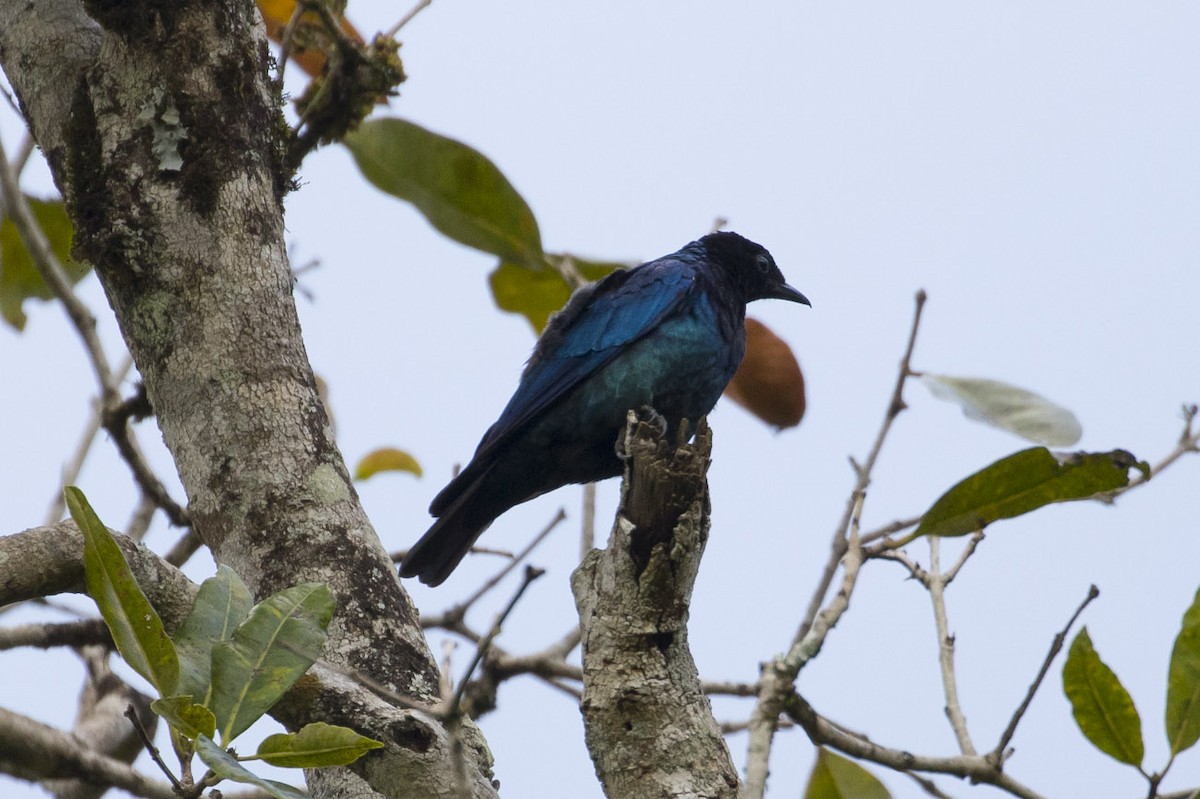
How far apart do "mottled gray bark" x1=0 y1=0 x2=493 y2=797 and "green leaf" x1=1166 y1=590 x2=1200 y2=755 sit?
144 centimetres

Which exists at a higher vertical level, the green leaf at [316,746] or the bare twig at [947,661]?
the bare twig at [947,661]

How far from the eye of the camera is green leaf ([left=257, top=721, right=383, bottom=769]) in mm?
2254

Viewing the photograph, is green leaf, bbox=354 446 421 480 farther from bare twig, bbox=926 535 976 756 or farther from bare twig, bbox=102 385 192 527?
bare twig, bbox=926 535 976 756

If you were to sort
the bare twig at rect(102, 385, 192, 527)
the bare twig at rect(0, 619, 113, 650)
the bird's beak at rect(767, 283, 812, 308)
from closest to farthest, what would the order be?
the bare twig at rect(0, 619, 113, 650)
the bare twig at rect(102, 385, 192, 527)
the bird's beak at rect(767, 283, 812, 308)

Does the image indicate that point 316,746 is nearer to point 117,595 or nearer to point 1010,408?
point 117,595

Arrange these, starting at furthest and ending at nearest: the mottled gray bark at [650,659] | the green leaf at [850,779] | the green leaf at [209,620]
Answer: the green leaf at [850,779] < the mottled gray bark at [650,659] < the green leaf at [209,620]

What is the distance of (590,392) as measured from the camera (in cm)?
523

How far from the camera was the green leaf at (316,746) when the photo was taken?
225 centimetres

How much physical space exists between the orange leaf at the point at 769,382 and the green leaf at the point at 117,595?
3448 mm

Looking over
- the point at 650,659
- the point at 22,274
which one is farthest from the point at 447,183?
the point at 650,659

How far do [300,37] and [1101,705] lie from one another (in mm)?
3590

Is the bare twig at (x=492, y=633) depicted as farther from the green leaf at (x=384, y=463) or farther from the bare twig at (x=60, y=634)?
the green leaf at (x=384, y=463)

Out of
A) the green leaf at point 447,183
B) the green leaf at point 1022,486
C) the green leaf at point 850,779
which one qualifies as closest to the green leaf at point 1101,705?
the green leaf at point 1022,486

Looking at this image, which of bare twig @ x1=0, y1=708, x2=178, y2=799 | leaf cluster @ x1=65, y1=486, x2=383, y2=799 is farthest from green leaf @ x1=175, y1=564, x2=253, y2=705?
bare twig @ x1=0, y1=708, x2=178, y2=799
